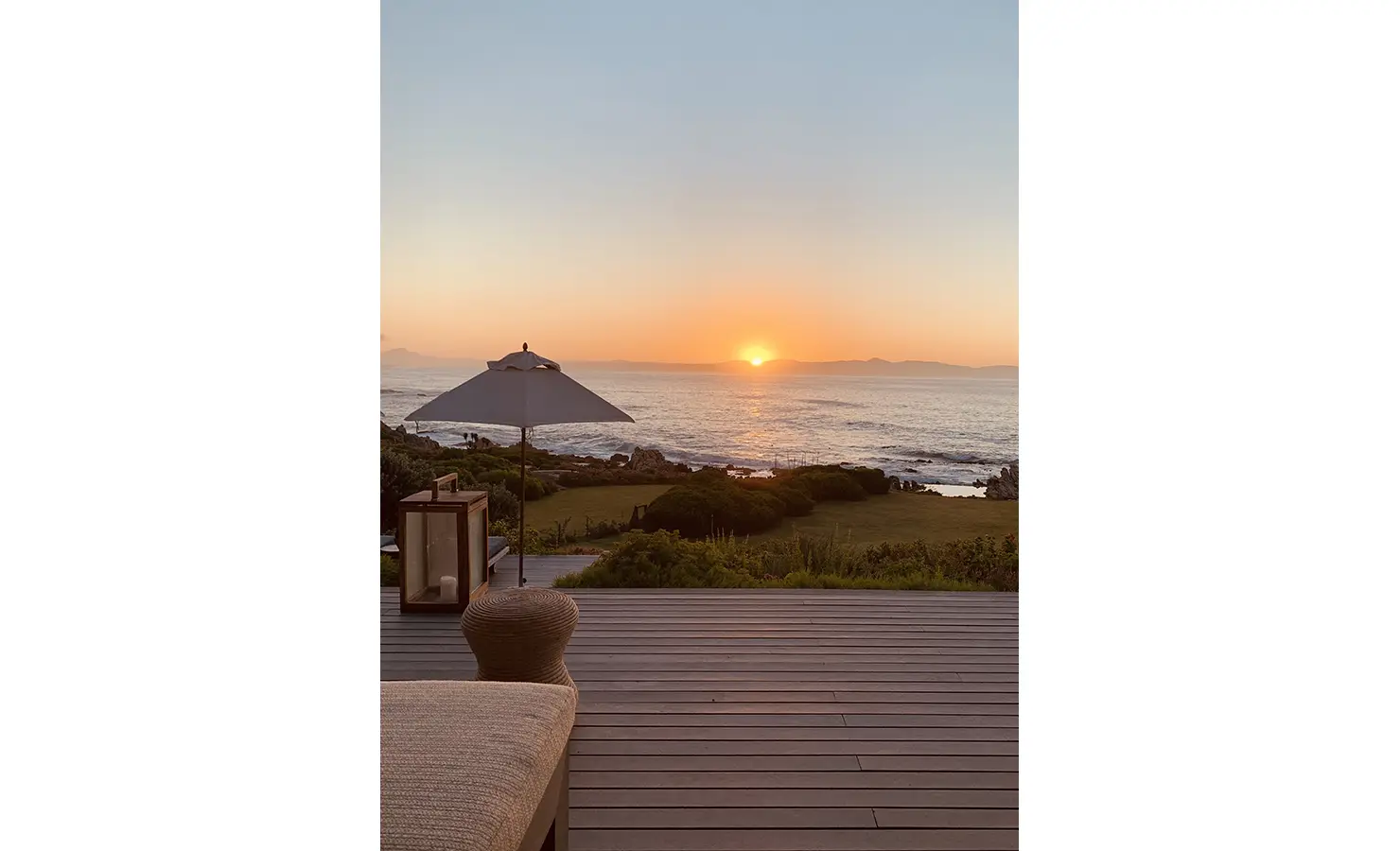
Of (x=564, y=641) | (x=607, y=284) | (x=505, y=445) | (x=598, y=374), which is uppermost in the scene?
(x=607, y=284)

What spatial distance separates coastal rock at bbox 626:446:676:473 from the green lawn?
0.14 m

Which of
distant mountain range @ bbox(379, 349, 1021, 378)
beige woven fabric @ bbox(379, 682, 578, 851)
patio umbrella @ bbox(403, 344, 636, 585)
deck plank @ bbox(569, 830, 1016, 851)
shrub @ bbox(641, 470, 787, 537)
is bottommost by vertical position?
deck plank @ bbox(569, 830, 1016, 851)

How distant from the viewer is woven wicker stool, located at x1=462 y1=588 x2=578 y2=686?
Answer: 9.09 feet

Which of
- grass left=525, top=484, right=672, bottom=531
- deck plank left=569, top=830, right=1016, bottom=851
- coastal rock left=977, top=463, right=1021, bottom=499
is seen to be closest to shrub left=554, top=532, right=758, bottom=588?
grass left=525, top=484, right=672, bottom=531

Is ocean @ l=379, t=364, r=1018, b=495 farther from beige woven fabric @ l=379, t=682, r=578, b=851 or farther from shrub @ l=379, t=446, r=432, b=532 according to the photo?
beige woven fabric @ l=379, t=682, r=578, b=851

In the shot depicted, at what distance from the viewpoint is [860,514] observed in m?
6.55
